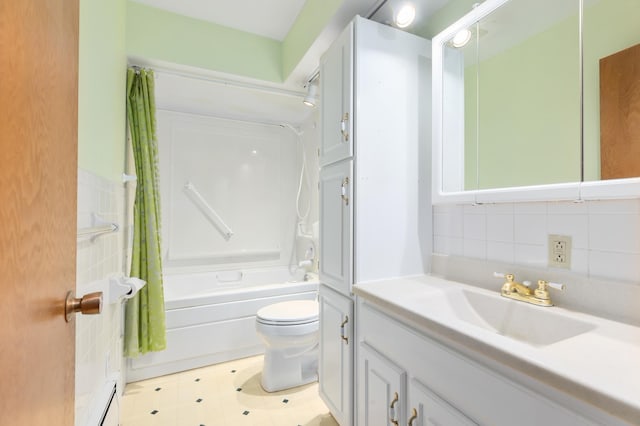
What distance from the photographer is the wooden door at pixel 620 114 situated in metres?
0.87

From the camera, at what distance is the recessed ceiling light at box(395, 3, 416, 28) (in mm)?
1428

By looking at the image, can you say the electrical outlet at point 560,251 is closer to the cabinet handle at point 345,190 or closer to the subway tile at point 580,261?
the subway tile at point 580,261

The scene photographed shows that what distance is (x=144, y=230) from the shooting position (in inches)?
82.5

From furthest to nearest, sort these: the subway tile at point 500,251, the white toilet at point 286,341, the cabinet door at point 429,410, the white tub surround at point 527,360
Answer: the white toilet at point 286,341
the subway tile at point 500,251
the cabinet door at point 429,410
the white tub surround at point 527,360

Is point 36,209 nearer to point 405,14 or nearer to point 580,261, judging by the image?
point 580,261

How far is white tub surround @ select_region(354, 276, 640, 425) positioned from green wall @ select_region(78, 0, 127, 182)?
1.28 meters

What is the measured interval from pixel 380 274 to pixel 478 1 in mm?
1294

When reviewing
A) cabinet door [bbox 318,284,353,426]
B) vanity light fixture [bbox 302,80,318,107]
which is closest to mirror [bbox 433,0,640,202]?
cabinet door [bbox 318,284,353,426]

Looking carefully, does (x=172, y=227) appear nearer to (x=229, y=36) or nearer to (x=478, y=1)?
(x=229, y=36)

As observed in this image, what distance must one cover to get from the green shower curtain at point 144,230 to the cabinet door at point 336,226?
1227 millimetres

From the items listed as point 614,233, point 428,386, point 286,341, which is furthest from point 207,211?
point 614,233

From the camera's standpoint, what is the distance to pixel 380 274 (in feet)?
4.75

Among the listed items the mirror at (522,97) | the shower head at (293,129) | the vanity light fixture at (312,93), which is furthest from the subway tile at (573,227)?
the shower head at (293,129)

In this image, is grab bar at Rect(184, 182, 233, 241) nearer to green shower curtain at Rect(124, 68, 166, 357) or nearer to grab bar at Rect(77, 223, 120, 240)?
green shower curtain at Rect(124, 68, 166, 357)
